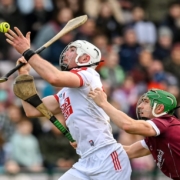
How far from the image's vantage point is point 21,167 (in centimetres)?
1175

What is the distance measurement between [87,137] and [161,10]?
905 cm

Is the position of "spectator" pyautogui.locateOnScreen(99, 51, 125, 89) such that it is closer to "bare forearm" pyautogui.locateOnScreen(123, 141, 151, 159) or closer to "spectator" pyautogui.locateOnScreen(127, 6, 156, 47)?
"spectator" pyautogui.locateOnScreen(127, 6, 156, 47)

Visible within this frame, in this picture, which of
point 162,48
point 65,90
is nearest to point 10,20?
point 162,48

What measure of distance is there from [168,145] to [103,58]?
6101 mm

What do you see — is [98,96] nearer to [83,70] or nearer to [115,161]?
[83,70]

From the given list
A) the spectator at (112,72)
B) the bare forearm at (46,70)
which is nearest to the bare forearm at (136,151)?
the bare forearm at (46,70)

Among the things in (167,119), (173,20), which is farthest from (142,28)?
(167,119)

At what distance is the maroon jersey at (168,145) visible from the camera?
775 cm

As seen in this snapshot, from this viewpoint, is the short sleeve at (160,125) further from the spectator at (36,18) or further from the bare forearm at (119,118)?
the spectator at (36,18)

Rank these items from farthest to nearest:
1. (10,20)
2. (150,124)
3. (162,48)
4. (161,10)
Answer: (161,10), (162,48), (10,20), (150,124)

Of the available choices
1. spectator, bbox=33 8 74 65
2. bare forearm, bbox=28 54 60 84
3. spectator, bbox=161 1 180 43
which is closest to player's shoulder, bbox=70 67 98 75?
bare forearm, bbox=28 54 60 84

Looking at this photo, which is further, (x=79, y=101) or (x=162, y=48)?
(x=162, y=48)

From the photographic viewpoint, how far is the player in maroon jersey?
7.55 meters

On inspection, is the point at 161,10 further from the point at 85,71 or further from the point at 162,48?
the point at 85,71
